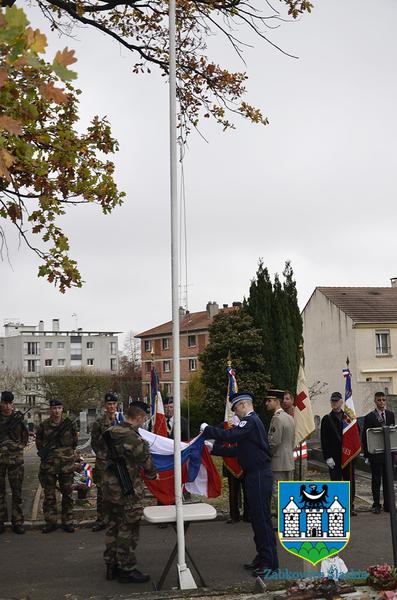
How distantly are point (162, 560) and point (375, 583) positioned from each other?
3750 mm

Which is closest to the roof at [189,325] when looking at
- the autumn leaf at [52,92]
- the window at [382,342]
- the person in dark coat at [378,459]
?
the window at [382,342]

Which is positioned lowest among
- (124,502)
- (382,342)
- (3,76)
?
(124,502)

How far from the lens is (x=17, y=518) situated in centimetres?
1018

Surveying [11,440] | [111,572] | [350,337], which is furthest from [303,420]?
[350,337]

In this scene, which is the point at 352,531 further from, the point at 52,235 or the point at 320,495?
the point at 52,235

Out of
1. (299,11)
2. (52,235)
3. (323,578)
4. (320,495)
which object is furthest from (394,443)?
(299,11)

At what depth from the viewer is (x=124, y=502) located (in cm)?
762

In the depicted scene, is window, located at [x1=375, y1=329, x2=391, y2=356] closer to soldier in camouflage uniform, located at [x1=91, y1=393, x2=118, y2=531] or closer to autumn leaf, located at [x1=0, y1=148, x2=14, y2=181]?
soldier in camouflage uniform, located at [x1=91, y1=393, x2=118, y2=531]

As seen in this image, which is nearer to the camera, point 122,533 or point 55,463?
point 122,533

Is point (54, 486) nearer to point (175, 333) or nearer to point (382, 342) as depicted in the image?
point (175, 333)

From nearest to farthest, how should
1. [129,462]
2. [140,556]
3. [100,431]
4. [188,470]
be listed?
[129,462] < [188,470] < [140,556] < [100,431]

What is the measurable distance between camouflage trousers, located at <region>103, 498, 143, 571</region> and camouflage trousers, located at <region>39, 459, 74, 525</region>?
264 centimetres

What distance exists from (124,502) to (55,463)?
2.97 m

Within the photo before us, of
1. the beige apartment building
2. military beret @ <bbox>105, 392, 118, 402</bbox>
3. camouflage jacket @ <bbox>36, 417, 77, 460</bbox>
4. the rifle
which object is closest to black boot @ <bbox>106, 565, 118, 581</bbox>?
the rifle
